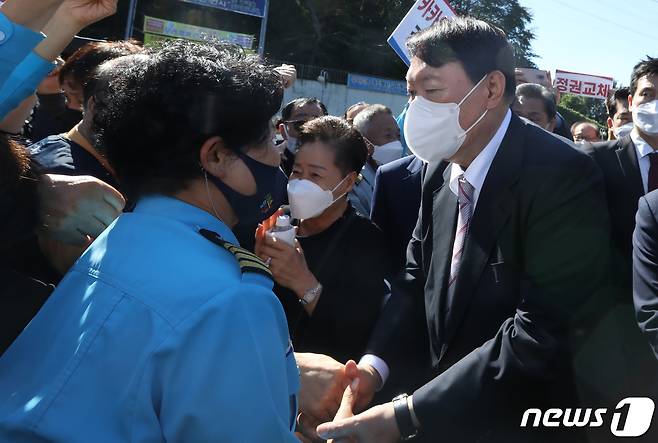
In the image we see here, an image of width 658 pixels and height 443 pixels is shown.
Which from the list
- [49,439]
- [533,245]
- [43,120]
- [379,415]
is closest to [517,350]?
[533,245]

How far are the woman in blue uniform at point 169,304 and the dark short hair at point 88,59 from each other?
4.31 feet

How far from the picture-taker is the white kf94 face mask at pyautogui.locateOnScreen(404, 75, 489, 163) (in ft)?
7.63

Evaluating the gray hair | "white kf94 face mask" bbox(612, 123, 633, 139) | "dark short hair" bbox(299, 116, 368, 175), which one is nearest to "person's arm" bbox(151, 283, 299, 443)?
"dark short hair" bbox(299, 116, 368, 175)

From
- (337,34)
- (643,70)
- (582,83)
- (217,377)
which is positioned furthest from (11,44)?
(337,34)

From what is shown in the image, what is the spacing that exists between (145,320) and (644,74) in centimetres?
307

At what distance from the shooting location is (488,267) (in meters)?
2.07

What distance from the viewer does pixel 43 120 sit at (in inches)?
154

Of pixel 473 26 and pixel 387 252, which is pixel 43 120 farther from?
pixel 473 26

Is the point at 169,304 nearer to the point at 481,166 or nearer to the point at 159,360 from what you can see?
the point at 159,360

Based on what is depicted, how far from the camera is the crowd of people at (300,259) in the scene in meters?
1.15

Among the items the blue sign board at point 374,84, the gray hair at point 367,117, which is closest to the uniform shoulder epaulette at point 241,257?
the gray hair at point 367,117

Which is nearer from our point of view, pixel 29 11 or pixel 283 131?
pixel 29 11

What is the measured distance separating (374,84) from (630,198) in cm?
2640

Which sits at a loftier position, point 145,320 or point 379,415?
point 145,320
